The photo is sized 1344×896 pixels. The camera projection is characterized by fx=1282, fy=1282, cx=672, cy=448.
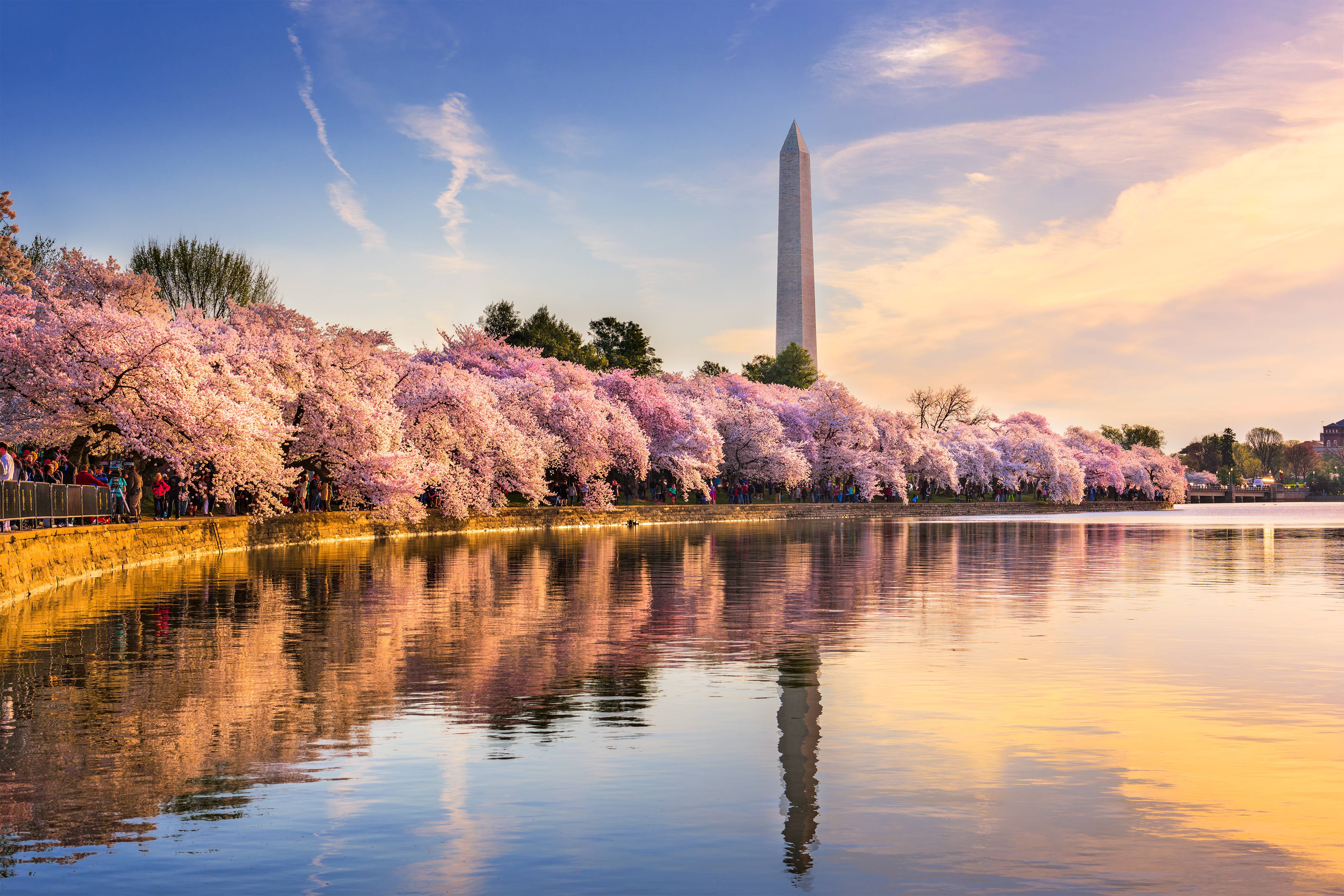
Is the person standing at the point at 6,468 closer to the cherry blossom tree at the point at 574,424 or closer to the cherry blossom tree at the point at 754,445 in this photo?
the cherry blossom tree at the point at 574,424

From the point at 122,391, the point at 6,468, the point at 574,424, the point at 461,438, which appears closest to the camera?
the point at 6,468

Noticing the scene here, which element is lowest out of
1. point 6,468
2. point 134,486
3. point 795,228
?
point 134,486

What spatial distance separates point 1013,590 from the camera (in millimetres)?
27797

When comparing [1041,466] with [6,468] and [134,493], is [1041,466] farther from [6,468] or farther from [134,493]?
[6,468]

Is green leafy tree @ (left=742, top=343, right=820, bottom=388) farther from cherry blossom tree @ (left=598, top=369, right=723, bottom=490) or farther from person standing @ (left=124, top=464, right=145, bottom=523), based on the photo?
person standing @ (left=124, top=464, right=145, bottom=523)

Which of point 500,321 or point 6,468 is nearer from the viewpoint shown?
point 6,468

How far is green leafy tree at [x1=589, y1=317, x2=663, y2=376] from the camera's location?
130250 millimetres

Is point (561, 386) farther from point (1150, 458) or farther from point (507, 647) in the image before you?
point (1150, 458)

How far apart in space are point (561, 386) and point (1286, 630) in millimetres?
69134

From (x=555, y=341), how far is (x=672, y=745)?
11030 cm

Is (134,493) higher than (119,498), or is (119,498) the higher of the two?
(134,493)

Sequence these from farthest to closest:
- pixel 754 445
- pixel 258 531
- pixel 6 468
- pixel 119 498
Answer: pixel 754 445 → pixel 258 531 → pixel 119 498 → pixel 6 468

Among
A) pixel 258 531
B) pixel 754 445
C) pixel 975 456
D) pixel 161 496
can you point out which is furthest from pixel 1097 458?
pixel 161 496

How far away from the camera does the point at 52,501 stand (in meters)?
29.4
